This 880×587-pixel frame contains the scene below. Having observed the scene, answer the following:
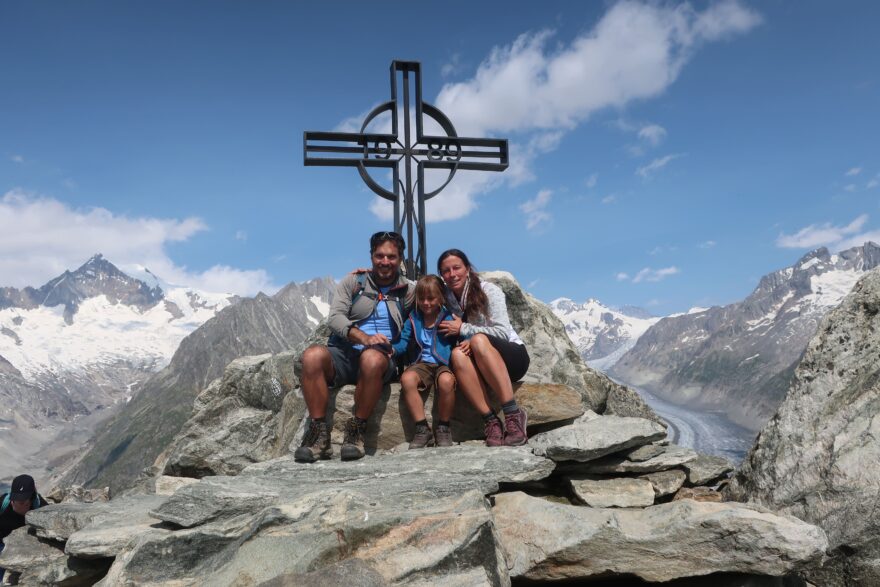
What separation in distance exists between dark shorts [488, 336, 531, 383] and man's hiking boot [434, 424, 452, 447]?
4.63ft

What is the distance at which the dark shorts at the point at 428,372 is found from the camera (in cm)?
1037

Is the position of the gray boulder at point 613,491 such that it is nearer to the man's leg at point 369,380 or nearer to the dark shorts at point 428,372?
the dark shorts at point 428,372

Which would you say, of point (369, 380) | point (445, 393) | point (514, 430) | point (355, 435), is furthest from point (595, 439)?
point (355, 435)

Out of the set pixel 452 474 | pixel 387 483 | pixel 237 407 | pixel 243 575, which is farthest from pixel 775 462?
pixel 237 407

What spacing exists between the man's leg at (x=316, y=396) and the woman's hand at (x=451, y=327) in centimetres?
199

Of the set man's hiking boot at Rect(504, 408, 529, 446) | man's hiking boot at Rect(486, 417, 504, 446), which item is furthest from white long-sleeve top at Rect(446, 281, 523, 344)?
man's hiking boot at Rect(486, 417, 504, 446)

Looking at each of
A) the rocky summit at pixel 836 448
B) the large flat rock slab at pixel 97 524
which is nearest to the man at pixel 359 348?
the large flat rock slab at pixel 97 524

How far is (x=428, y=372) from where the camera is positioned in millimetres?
10633

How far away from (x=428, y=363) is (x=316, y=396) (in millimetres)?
1980

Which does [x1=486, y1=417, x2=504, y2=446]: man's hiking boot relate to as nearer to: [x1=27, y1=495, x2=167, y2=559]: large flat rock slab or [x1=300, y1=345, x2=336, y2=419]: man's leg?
[x1=300, y1=345, x2=336, y2=419]: man's leg

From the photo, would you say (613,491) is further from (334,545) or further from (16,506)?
(16,506)

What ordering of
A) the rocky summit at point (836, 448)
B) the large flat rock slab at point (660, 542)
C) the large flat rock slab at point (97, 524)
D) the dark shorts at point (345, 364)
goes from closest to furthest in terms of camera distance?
the large flat rock slab at point (660, 542), the rocky summit at point (836, 448), the large flat rock slab at point (97, 524), the dark shorts at point (345, 364)

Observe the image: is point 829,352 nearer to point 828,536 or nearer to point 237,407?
point 828,536

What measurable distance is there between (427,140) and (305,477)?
28.6 ft
